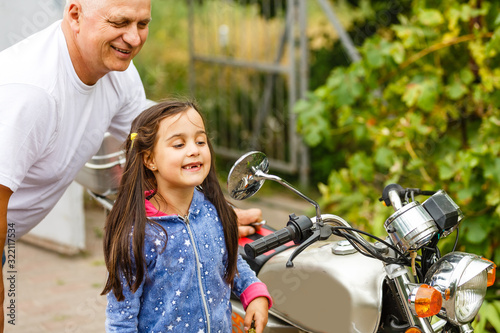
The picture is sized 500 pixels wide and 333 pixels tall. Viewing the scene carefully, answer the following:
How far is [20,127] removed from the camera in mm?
1767

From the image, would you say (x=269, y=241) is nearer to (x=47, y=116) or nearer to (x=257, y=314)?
(x=257, y=314)

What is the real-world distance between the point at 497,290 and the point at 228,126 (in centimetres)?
364

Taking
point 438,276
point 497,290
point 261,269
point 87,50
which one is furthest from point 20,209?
point 497,290

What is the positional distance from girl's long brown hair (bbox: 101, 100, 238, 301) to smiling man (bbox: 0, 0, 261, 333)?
28cm

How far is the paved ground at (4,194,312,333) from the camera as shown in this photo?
365 centimetres

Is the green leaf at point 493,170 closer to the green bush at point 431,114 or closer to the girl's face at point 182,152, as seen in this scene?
the green bush at point 431,114

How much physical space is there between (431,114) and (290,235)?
248 centimetres

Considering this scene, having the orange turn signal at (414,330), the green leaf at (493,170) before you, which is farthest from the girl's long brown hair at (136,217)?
the green leaf at (493,170)

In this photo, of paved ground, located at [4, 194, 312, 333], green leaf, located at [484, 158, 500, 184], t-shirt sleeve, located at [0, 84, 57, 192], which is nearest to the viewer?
t-shirt sleeve, located at [0, 84, 57, 192]

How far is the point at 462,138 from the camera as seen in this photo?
3.93m

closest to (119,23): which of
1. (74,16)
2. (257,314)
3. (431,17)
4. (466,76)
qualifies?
(74,16)

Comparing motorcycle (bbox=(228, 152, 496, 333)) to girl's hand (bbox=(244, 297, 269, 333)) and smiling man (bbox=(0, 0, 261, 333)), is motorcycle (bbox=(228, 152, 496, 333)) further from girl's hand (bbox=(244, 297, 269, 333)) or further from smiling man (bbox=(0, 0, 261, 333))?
smiling man (bbox=(0, 0, 261, 333))

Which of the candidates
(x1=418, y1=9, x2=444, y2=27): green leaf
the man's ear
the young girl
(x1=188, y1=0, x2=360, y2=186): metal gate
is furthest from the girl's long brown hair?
(x1=188, y1=0, x2=360, y2=186): metal gate

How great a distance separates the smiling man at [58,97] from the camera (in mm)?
1777
